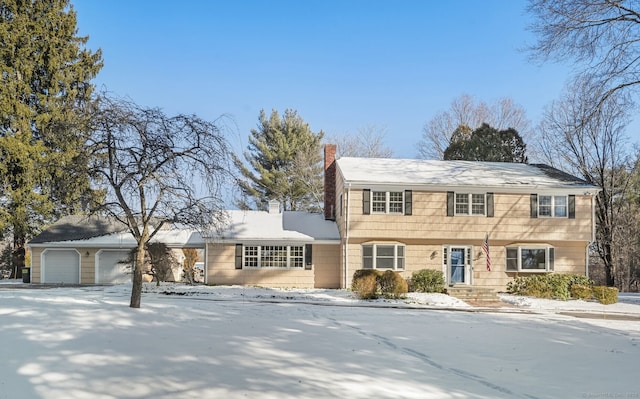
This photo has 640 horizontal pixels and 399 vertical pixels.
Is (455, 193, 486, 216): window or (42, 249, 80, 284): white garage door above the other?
(455, 193, 486, 216): window

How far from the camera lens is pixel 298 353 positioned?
357 inches

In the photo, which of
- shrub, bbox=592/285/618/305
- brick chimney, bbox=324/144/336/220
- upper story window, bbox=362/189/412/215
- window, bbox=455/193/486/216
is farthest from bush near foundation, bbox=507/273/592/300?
brick chimney, bbox=324/144/336/220

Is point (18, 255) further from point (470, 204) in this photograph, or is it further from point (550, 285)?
point (550, 285)

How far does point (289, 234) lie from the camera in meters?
25.1

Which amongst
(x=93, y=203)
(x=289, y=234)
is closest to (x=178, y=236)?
(x=289, y=234)

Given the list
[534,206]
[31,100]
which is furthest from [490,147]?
[31,100]

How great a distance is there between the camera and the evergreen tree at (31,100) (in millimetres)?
30266

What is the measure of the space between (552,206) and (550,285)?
434 cm

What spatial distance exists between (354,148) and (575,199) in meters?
20.4

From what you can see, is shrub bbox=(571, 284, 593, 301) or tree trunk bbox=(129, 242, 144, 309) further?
shrub bbox=(571, 284, 593, 301)

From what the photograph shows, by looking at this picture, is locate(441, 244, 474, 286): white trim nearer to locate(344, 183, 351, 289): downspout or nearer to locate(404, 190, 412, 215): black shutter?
locate(404, 190, 412, 215): black shutter

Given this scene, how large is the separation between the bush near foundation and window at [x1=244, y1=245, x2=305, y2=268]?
10.1 metres

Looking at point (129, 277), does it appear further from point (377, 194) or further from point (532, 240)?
point (532, 240)

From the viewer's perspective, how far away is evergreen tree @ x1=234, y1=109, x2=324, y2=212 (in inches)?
1620
